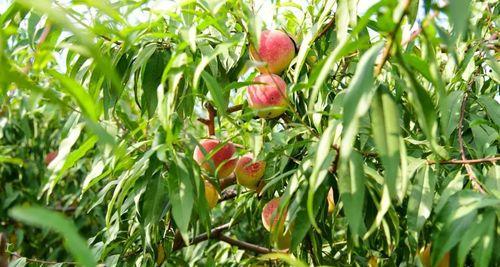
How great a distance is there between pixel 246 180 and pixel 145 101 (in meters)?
0.23

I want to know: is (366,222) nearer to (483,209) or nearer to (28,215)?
(483,209)

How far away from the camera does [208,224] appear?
945 millimetres

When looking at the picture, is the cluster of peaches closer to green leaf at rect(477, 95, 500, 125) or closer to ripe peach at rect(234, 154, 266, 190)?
ripe peach at rect(234, 154, 266, 190)

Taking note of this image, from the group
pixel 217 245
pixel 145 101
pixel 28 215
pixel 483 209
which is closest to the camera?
pixel 28 215

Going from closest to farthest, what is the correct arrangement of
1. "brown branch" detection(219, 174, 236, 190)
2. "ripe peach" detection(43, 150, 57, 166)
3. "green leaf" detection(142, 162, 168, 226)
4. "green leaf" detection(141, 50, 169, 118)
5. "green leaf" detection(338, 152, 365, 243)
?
"green leaf" detection(338, 152, 365, 243) < "green leaf" detection(142, 162, 168, 226) < "green leaf" detection(141, 50, 169, 118) < "brown branch" detection(219, 174, 236, 190) < "ripe peach" detection(43, 150, 57, 166)

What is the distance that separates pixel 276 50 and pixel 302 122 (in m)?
0.28

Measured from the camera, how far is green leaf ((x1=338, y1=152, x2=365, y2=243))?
0.66 m

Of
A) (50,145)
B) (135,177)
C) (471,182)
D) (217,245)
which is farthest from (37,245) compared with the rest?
(471,182)

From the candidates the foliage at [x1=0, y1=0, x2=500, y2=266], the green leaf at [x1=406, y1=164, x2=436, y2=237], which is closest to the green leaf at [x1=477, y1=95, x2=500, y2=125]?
the foliage at [x1=0, y1=0, x2=500, y2=266]

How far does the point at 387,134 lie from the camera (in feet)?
1.98

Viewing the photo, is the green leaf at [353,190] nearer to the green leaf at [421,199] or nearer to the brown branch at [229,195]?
the green leaf at [421,199]

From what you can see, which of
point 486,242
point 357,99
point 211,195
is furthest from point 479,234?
point 211,195

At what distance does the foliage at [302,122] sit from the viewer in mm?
580

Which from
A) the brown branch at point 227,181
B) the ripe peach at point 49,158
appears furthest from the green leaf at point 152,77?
the ripe peach at point 49,158
